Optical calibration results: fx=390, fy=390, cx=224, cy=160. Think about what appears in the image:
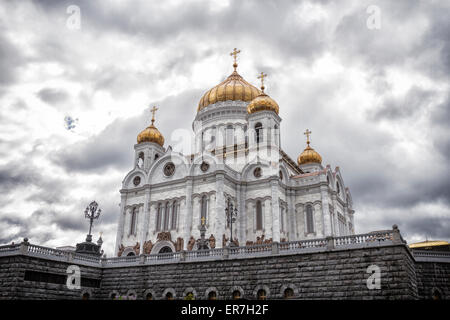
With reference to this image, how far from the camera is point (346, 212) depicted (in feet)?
140

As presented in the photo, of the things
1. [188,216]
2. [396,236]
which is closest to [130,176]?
[188,216]

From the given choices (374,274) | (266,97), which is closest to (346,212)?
(266,97)

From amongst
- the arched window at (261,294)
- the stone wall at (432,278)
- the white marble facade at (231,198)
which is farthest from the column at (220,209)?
the stone wall at (432,278)

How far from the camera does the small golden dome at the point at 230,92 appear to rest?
151 ft

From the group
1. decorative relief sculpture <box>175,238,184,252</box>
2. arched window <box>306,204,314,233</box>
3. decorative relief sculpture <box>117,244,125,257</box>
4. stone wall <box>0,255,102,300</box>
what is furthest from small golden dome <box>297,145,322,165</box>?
stone wall <box>0,255,102,300</box>

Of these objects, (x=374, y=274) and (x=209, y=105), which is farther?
(x=209, y=105)

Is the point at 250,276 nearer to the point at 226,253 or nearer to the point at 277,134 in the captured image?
the point at 226,253

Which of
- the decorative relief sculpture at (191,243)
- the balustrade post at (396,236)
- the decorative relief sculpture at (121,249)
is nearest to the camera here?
the balustrade post at (396,236)

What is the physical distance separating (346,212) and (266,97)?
15.4 m

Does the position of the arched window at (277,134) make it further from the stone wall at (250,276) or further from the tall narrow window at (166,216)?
the stone wall at (250,276)

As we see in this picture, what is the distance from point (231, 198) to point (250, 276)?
13.6 m

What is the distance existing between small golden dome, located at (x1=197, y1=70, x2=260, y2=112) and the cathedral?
3.72m

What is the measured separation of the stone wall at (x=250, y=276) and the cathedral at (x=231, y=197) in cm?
697
